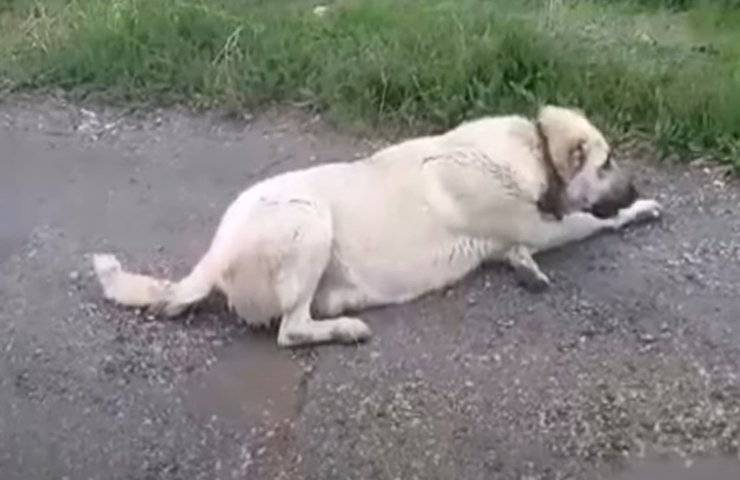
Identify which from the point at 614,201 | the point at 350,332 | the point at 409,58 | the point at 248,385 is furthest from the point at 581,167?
the point at 409,58

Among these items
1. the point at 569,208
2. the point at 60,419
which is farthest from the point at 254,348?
the point at 569,208

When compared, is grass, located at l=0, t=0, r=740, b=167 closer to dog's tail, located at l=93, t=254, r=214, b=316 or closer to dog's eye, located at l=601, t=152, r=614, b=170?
dog's eye, located at l=601, t=152, r=614, b=170

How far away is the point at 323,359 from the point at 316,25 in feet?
10.1

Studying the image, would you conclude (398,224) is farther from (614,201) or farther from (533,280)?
(614,201)

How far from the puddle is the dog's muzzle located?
136 cm

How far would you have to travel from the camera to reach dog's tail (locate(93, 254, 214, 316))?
6.20 meters

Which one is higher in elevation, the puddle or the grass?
the puddle

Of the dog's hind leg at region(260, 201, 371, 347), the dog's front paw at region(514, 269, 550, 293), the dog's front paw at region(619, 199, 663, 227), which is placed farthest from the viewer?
the dog's front paw at region(619, 199, 663, 227)

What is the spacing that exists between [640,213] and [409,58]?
1667 millimetres

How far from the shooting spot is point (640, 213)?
22.6ft

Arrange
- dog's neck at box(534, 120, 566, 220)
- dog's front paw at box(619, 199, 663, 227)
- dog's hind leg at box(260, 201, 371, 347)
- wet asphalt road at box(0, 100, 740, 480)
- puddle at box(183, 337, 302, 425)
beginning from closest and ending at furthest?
wet asphalt road at box(0, 100, 740, 480) → puddle at box(183, 337, 302, 425) → dog's hind leg at box(260, 201, 371, 347) → dog's neck at box(534, 120, 566, 220) → dog's front paw at box(619, 199, 663, 227)

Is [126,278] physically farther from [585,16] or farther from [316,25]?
[585,16]

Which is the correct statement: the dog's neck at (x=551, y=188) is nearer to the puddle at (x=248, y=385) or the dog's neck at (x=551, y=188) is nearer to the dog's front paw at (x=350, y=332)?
the dog's front paw at (x=350, y=332)

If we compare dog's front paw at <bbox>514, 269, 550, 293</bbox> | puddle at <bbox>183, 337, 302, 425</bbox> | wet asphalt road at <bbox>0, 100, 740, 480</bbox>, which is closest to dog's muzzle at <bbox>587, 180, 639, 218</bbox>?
wet asphalt road at <bbox>0, 100, 740, 480</bbox>
